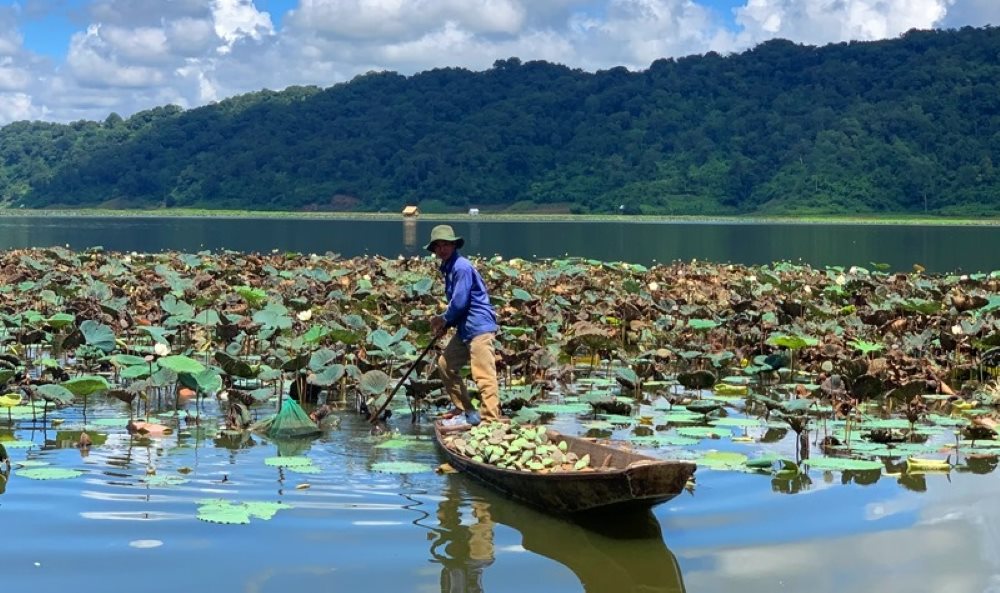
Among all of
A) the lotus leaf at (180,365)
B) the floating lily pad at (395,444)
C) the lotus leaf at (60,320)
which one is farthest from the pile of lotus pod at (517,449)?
the lotus leaf at (60,320)

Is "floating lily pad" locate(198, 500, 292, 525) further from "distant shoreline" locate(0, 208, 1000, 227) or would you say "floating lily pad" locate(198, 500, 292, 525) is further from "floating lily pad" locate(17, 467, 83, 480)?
"distant shoreline" locate(0, 208, 1000, 227)

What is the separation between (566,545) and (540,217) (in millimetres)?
109406

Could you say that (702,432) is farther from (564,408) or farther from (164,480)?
(164,480)

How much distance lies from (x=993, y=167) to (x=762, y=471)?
108361 millimetres

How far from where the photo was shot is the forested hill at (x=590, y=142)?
114m

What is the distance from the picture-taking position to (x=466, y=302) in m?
9.75

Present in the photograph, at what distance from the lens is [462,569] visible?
6883mm

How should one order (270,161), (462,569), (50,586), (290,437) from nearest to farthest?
(50,586), (462,569), (290,437), (270,161)

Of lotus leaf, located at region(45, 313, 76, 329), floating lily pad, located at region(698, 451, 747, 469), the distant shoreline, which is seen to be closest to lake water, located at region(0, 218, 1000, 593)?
floating lily pad, located at region(698, 451, 747, 469)

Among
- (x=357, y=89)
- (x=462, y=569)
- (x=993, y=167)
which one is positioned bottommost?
(x=462, y=569)

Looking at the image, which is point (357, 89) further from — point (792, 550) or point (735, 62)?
point (792, 550)

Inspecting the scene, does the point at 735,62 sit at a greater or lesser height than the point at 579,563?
greater

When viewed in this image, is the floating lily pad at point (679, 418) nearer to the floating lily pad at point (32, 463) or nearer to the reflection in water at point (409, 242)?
the floating lily pad at point (32, 463)

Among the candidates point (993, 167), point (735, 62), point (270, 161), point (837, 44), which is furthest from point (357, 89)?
point (993, 167)
